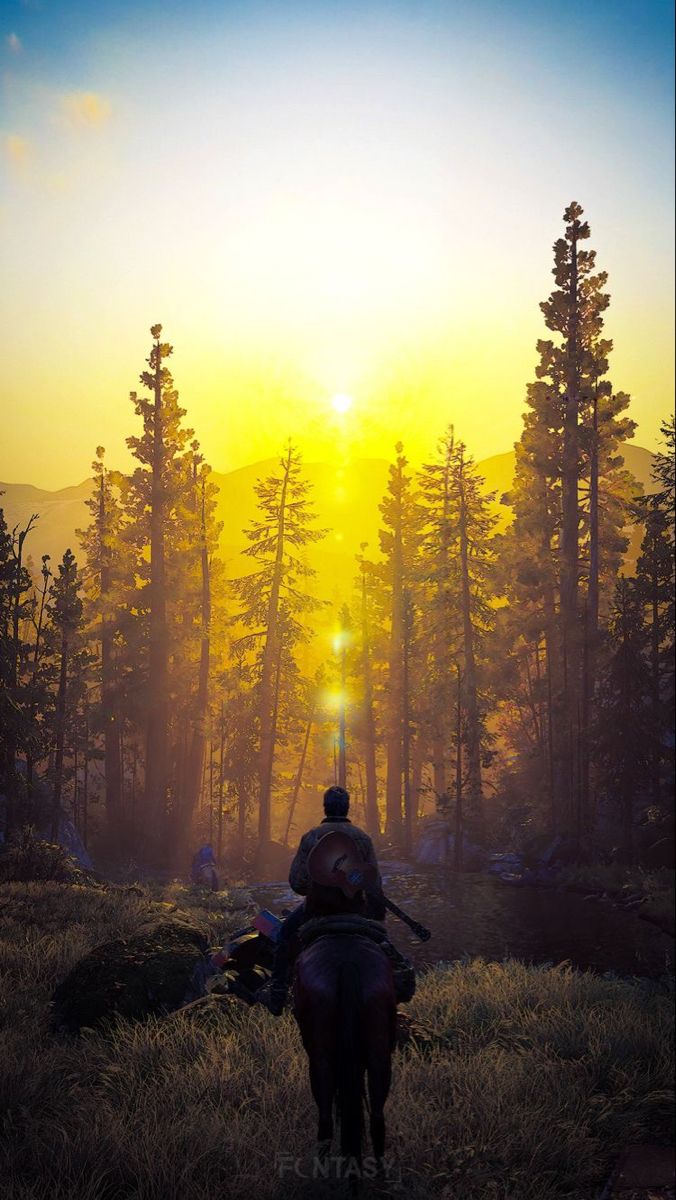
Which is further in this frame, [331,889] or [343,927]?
[331,889]

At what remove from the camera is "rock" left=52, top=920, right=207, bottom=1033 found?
8625 millimetres

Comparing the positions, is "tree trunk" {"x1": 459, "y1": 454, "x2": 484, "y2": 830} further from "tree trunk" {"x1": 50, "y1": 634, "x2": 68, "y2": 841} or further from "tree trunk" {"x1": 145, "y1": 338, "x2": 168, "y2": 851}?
"tree trunk" {"x1": 50, "y1": 634, "x2": 68, "y2": 841}

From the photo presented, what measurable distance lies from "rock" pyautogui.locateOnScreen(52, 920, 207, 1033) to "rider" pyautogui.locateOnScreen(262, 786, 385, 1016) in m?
4.41

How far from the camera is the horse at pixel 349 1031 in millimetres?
4656

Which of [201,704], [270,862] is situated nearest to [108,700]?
[201,704]

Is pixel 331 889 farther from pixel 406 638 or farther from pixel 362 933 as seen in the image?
pixel 406 638

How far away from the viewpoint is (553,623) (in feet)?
98.5

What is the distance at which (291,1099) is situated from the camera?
6.73 m

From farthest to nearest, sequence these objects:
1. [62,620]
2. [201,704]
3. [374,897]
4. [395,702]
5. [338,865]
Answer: [395,702] < [201,704] < [62,620] < [374,897] < [338,865]

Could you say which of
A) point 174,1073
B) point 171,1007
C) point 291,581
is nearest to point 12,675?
point 171,1007

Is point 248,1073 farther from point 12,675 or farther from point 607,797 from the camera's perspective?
point 607,797

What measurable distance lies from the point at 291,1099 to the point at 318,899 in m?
2.93

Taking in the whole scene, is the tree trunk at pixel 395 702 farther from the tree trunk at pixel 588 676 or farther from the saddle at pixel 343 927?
the saddle at pixel 343 927

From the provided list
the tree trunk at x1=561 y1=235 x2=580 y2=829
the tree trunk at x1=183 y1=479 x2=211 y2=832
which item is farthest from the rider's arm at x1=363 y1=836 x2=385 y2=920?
the tree trunk at x1=183 y1=479 x2=211 y2=832
